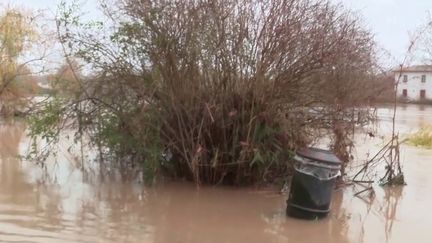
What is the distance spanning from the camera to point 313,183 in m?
8.34

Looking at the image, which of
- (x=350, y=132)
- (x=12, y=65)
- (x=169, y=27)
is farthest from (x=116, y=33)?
(x=12, y=65)

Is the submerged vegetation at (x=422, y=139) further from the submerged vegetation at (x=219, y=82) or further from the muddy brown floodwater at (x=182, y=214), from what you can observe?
the submerged vegetation at (x=219, y=82)

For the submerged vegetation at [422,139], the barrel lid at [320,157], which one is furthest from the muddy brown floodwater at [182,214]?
the submerged vegetation at [422,139]

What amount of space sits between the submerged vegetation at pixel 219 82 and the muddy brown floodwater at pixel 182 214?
0.78 metres

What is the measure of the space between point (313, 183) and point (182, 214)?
6.85ft

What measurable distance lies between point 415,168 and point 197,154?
23.9 ft

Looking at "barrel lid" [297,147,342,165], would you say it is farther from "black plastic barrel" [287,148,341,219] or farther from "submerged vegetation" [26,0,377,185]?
"submerged vegetation" [26,0,377,185]

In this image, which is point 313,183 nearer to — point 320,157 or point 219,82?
point 320,157

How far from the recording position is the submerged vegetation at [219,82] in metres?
9.94

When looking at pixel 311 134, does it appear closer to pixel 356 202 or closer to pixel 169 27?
pixel 356 202

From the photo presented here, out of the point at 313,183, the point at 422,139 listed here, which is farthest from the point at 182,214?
the point at 422,139

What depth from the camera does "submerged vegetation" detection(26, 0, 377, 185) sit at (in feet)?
32.6

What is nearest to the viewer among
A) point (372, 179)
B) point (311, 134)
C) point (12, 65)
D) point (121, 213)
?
point (121, 213)

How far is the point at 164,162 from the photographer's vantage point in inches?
436
